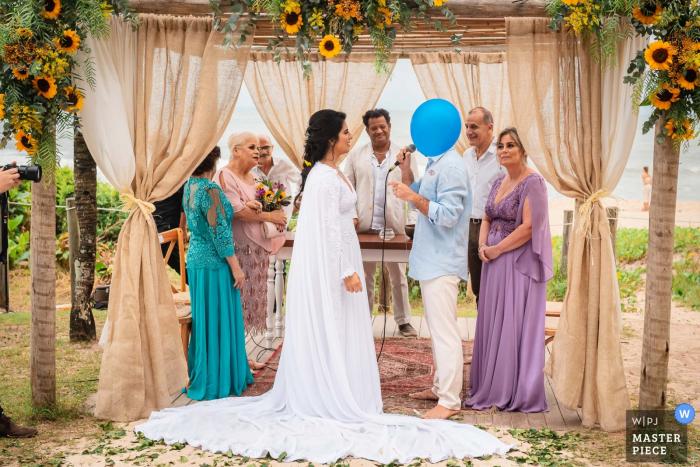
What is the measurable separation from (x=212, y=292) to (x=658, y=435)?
3.01 metres

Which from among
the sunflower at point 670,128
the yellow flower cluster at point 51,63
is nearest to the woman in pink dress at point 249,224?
the yellow flower cluster at point 51,63

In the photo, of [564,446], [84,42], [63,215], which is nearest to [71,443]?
[84,42]

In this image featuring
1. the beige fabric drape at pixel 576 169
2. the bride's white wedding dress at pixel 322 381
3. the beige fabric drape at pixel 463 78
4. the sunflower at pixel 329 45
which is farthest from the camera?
the beige fabric drape at pixel 463 78

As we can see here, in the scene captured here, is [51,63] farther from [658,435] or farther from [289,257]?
[658,435]

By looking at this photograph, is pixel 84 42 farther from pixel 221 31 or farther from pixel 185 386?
pixel 185 386

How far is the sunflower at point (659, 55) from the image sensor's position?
3.86m

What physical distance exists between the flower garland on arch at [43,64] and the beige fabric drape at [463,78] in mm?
3664

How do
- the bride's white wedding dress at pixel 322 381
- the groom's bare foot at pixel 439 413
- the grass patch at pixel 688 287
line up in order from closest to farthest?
1. the bride's white wedding dress at pixel 322 381
2. the groom's bare foot at pixel 439 413
3. the grass patch at pixel 688 287

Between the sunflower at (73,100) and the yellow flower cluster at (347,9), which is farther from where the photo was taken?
the sunflower at (73,100)

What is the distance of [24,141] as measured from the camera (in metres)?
4.23

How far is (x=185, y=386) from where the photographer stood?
4.72 m

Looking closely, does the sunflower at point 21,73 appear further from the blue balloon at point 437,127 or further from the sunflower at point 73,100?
the blue balloon at point 437,127

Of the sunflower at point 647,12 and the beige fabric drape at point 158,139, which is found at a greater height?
the sunflower at point 647,12

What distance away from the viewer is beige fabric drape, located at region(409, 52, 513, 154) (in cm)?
718
